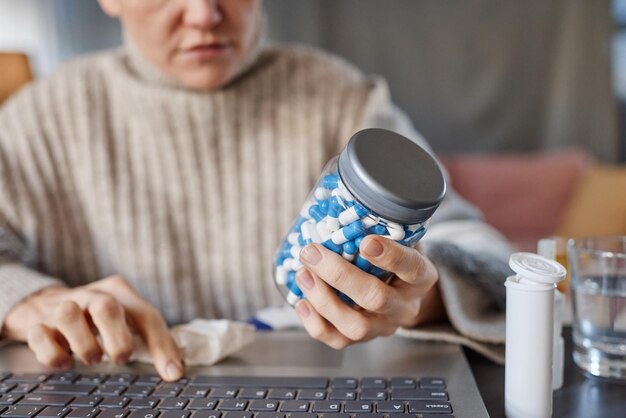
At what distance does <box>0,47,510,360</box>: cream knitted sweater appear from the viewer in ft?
3.24

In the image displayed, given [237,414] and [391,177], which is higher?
[391,177]

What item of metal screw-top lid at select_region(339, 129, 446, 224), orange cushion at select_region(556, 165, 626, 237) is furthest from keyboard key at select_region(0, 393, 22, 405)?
orange cushion at select_region(556, 165, 626, 237)

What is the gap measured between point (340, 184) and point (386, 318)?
0.54 ft

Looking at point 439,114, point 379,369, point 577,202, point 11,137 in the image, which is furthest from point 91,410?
point 439,114

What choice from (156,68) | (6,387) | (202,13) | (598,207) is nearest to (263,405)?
(6,387)

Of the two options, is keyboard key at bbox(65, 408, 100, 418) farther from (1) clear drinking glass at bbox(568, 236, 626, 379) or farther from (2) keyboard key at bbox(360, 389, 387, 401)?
(1) clear drinking glass at bbox(568, 236, 626, 379)

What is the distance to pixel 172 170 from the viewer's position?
1.00 metres

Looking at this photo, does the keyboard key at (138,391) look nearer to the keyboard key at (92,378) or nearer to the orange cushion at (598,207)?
the keyboard key at (92,378)

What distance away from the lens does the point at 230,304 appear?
103cm

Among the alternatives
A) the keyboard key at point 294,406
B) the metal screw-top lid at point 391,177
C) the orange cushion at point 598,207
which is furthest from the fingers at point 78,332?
the orange cushion at point 598,207

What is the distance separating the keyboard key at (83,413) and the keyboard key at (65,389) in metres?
0.04

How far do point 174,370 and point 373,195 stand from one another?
264 mm

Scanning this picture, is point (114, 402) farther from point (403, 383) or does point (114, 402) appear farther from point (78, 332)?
point (403, 383)

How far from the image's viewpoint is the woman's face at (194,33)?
812 millimetres
